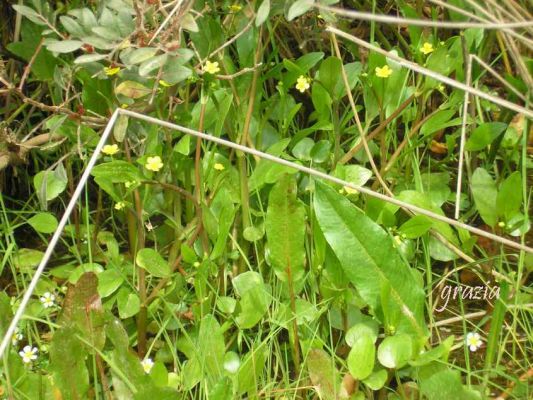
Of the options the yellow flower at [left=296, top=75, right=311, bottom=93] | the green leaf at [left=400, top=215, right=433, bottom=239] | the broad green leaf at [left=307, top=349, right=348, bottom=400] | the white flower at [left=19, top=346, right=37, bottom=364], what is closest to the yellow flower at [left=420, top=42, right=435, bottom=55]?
the yellow flower at [left=296, top=75, right=311, bottom=93]

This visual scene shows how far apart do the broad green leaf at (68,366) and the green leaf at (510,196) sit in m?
0.71

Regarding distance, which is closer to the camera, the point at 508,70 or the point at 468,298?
the point at 468,298

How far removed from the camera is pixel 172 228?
142 cm

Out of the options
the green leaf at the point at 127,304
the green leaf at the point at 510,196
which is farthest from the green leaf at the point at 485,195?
the green leaf at the point at 127,304

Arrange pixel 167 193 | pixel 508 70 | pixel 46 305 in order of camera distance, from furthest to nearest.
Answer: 1. pixel 508 70
2. pixel 167 193
3. pixel 46 305

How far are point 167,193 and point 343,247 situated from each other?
357mm

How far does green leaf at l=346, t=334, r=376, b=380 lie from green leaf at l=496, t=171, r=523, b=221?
35 cm

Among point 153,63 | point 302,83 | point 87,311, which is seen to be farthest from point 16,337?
point 302,83

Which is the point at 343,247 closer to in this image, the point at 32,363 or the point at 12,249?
the point at 32,363

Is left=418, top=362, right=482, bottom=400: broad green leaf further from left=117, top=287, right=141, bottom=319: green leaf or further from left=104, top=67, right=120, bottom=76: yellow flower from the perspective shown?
left=104, top=67, right=120, bottom=76: yellow flower

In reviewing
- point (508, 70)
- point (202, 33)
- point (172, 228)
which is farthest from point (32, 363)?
point (508, 70)

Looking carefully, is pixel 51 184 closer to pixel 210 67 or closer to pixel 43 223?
pixel 43 223

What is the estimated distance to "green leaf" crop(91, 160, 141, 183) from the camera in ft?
4.09

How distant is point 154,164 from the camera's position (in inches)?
49.1
